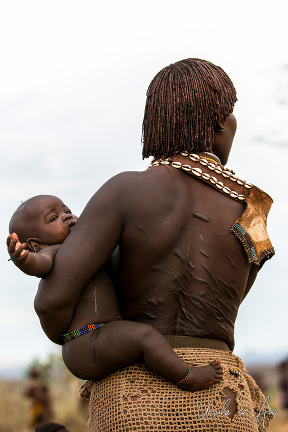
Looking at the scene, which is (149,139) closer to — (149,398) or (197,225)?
(197,225)

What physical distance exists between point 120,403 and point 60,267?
0.63m

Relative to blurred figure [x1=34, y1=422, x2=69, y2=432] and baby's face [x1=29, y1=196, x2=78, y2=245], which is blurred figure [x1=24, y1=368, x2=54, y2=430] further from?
baby's face [x1=29, y1=196, x2=78, y2=245]

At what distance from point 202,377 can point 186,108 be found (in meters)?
1.24

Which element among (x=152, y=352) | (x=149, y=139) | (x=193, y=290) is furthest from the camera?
(x=149, y=139)

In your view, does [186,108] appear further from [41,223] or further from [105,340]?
[105,340]

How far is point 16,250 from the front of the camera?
304cm

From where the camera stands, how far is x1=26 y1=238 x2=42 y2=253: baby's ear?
11.3ft

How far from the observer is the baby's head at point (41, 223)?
346 centimetres

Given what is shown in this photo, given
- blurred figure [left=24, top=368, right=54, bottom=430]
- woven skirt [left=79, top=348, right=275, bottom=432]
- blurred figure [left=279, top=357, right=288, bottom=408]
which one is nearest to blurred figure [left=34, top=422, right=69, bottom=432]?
woven skirt [left=79, top=348, right=275, bottom=432]

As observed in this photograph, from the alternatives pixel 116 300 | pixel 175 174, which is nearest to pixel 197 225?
pixel 175 174

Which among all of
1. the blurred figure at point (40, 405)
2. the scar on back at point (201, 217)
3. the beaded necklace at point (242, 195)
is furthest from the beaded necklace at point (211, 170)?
the blurred figure at point (40, 405)

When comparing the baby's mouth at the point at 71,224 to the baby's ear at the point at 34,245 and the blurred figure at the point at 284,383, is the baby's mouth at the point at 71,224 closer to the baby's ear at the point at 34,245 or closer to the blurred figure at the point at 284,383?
the baby's ear at the point at 34,245

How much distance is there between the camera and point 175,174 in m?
Result: 3.36

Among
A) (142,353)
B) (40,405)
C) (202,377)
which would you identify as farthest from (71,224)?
Result: (40,405)
